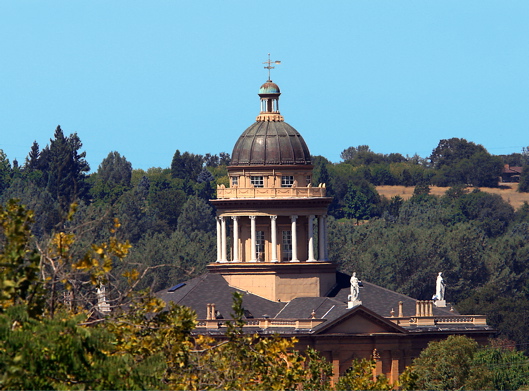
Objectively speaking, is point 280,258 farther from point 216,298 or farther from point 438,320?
point 438,320

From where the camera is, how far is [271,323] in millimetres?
109000

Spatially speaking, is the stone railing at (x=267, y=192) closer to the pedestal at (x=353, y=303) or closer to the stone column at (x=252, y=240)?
the stone column at (x=252, y=240)

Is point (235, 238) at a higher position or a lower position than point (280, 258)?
Result: higher

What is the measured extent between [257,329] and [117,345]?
59143 mm

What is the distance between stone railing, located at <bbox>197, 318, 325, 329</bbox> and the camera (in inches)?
4259

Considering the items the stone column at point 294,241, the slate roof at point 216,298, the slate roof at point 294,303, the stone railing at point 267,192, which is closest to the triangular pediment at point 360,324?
the slate roof at point 294,303

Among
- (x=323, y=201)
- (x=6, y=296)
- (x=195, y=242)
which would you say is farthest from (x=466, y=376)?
(x=195, y=242)

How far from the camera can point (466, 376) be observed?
339ft

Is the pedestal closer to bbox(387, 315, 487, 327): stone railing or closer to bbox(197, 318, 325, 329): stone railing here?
bbox(197, 318, 325, 329): stone railing

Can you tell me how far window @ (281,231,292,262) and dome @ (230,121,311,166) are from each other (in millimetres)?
4189

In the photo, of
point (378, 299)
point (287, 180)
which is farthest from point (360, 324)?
point (287, 180)

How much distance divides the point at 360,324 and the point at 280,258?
7808 millimetres

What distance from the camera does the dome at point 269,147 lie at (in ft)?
→ 375

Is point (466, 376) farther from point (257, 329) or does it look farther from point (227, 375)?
point (227, 375)
